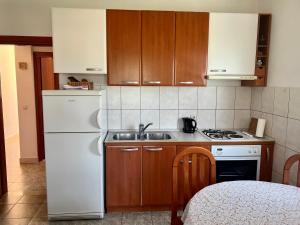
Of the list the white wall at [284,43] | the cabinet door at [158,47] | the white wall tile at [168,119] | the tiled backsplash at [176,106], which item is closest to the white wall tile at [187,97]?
the tiled backsplash at [176,106]

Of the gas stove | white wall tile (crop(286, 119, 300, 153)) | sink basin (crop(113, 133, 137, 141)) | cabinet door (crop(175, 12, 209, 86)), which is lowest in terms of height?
sink basin (crop(113, 133, 137, 141))

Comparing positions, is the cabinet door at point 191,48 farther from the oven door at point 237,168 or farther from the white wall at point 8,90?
the white wall at point 8,90

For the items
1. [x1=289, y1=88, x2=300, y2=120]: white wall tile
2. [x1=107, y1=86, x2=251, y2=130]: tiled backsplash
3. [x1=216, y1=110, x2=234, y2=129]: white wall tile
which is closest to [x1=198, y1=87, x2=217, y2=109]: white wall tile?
[x1=107, y1=86, x2=251, y2=130]: tiled backsplash

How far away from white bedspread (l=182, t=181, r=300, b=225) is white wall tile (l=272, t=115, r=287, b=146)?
988mm

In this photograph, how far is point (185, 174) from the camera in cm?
178

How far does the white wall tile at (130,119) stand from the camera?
3.11 metres

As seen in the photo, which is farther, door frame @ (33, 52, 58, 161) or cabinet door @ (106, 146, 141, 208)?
door frame @ (33, 52, 58, 161)

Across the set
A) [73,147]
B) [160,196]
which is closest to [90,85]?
[73,147]

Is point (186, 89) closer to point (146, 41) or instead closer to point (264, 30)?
point (146, 41)

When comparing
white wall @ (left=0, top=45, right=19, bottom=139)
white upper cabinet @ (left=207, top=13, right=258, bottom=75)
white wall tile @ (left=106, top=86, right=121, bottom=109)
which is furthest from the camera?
white wall @ (left=0, top=45, right=19, bottom=139)

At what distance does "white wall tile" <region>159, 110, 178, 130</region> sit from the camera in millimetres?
3143

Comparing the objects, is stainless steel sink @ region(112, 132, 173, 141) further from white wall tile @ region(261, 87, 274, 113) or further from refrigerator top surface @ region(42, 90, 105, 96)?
white wall tile @ region(261, 87, 274, 113)

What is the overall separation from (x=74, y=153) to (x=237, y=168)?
180 centimetres

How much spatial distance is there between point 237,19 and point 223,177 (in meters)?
1.80
